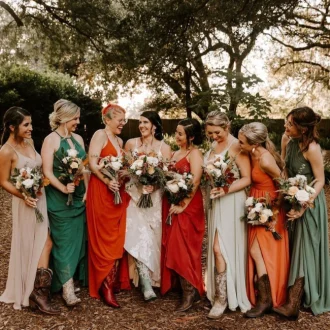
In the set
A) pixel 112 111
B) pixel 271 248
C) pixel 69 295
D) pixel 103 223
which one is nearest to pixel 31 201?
pixel 103 223

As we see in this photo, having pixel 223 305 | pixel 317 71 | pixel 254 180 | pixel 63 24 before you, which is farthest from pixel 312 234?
pixel 317 71

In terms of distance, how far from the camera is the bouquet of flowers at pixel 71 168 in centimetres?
440

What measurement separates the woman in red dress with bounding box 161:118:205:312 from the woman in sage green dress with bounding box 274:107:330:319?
914 millimetres

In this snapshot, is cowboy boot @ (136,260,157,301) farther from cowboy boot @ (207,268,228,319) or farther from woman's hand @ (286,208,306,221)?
woman's hand @ (286,208,306,221)

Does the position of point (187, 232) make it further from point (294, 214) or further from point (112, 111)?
point (112, 111)

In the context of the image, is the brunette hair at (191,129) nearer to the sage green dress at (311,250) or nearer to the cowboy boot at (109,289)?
the sage green dress at (311,250)

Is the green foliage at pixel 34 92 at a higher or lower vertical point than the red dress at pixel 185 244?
higher

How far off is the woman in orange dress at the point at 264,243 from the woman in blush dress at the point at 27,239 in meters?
2.06

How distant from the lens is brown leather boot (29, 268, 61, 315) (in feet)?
14.7

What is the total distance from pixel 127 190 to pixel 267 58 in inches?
758

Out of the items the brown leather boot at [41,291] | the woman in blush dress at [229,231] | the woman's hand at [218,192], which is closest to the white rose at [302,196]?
the woman in blush dress at [229,231]

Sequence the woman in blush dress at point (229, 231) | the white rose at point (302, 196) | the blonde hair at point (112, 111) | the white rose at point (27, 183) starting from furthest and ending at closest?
the blonde hair at point (112, 111)
the woman in blush dress at point (229, 231)
the white rose at point (27, 183)
the white rose at point (302, 196)

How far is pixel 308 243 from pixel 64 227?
2.52 meters

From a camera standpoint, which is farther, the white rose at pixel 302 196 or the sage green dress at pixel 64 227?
the sage green dress at pixel 64 227
